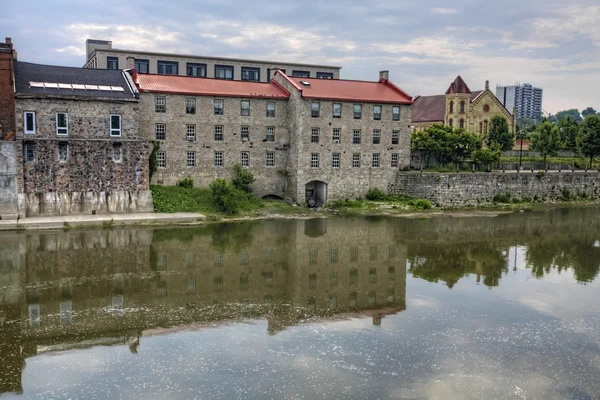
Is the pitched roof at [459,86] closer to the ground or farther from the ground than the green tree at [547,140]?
farther from the ground

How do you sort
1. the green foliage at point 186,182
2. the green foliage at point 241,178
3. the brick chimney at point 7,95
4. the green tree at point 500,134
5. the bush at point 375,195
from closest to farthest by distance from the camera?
the brick chimney at point 7,95
the green foliage at point 186,182
the green foliage at point 241,178
the bush at point 375,195
the green tree at point 500,134

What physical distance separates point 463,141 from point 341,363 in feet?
141

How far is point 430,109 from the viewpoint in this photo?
8831cm

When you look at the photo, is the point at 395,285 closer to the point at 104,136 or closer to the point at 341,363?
the point at 341,363

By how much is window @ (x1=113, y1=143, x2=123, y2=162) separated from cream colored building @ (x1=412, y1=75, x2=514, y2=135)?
51.2m

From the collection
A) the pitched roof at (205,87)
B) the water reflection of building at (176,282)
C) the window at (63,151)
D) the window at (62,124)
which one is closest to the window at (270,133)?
the pitched roof at (205,87)

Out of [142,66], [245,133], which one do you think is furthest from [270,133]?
[142,66]

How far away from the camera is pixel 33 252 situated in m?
29.4

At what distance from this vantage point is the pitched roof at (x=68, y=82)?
39.1m

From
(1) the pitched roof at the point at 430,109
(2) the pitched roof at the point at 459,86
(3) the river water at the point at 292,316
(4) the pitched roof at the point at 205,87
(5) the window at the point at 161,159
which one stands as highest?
(2) the pitched roof at the point at 459,86

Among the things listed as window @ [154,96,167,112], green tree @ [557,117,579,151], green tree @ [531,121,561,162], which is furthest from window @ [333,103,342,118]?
green tree @ [557,117,579,151]

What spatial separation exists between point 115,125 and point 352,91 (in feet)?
67.6

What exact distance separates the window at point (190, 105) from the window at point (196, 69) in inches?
1051

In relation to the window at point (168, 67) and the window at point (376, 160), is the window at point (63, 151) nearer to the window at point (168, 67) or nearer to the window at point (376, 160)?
the window at point (376, 160)
